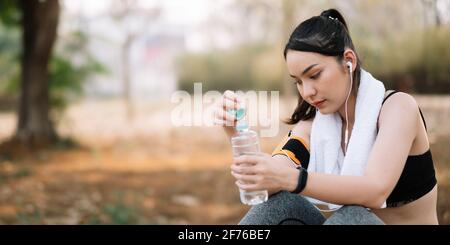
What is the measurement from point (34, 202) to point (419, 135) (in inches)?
180

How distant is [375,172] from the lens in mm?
1698

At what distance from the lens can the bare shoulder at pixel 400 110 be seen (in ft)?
5.81

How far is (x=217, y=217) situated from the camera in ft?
18.3

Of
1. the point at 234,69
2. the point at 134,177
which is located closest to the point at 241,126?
the point at 134,177

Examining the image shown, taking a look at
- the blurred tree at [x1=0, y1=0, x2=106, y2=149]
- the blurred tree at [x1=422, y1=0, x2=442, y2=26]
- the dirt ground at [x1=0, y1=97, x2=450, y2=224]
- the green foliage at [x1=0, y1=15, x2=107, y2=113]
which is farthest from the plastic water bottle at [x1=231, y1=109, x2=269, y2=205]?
the green foliage at [x1=0, y1=15, x2=107, y2=113]

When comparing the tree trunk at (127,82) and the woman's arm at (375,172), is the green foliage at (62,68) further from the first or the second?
the woman's arm at (375,172)

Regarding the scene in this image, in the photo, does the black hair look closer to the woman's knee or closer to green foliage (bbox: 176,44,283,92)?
the woman's knee

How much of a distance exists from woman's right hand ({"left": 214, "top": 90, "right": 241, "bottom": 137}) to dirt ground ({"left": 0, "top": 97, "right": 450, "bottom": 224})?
225cm

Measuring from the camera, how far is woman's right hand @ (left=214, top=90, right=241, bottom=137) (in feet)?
5.90

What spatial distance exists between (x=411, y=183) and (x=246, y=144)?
53 centimetres

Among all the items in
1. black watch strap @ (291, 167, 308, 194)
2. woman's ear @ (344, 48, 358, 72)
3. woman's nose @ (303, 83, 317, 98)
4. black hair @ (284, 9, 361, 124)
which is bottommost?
black watch strap @ (291, 167, 308, 194)

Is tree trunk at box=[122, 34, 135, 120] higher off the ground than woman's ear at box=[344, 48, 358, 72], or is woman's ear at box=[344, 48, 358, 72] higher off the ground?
woman's ear at box=[344, 48, 358, 72]

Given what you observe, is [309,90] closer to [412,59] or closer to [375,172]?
[375,172]
